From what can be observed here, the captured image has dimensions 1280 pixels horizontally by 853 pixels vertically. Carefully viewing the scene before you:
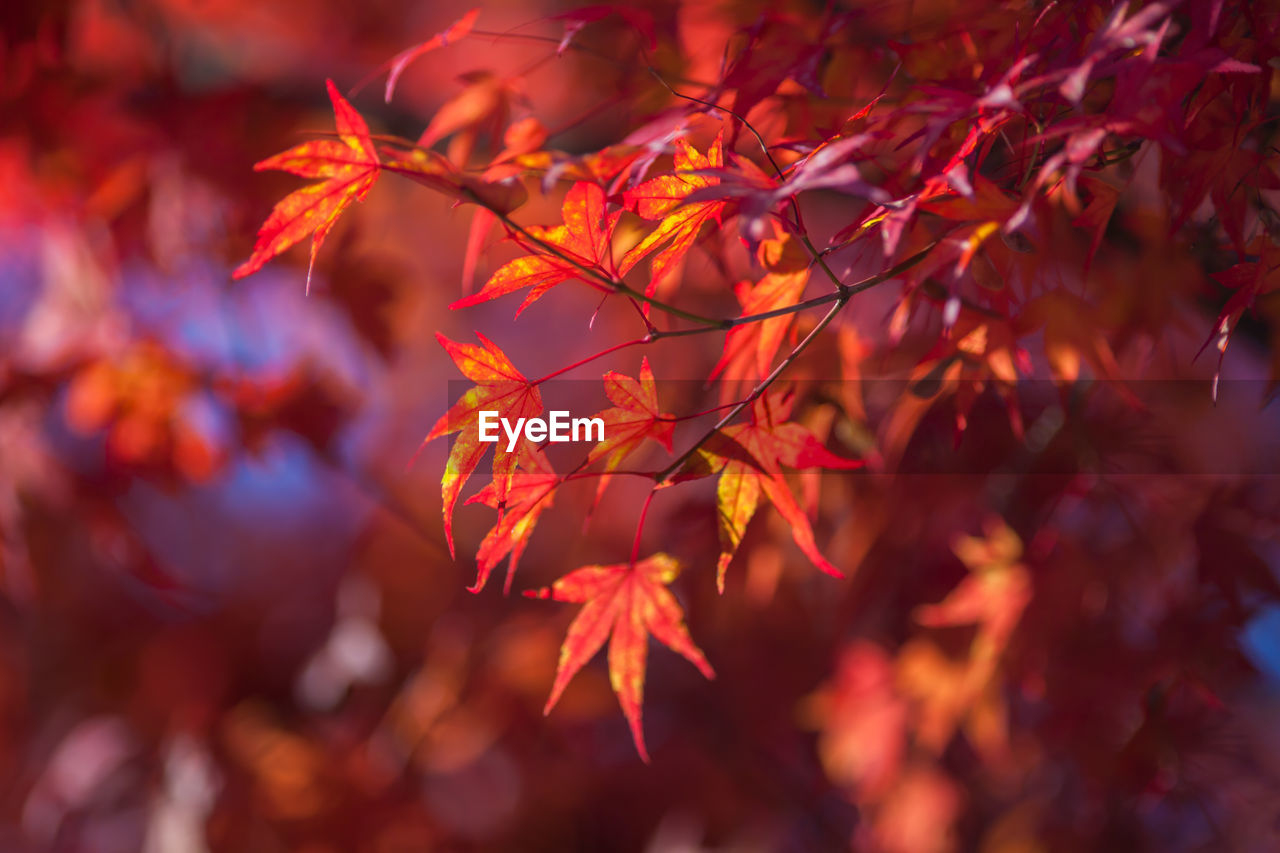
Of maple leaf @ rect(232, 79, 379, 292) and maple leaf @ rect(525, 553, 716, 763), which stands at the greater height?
maple leaf @ rect(232, 79, 379, 292)

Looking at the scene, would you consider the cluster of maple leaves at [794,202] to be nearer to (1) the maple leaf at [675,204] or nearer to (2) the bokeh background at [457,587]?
(1) the maple leaf at [675,204]

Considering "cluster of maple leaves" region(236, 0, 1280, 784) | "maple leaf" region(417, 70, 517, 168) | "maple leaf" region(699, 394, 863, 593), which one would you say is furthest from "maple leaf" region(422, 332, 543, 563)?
"maple leaf" region(417, 70, 517, 168)

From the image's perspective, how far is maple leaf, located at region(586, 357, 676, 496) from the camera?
1.25ft

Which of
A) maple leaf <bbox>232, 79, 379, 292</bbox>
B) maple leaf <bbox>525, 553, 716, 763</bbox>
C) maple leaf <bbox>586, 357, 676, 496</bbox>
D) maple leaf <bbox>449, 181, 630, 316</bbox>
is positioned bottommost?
maple leaf <bbox>525, 553, 716, 763</bbox>

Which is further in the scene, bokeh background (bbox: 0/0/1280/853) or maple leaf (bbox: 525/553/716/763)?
bokeh background (bbox: 0/0/1280/853)

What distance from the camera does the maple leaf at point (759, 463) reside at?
39 cm

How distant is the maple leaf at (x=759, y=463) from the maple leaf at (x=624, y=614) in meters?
0.05

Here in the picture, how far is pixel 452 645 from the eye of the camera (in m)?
1.34

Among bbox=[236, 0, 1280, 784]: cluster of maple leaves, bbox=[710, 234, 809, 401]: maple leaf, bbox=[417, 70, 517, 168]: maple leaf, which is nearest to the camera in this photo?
bbox=[236, 0, 1280, 784]: cluster of maple leaves

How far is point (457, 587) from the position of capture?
1697 millimetres

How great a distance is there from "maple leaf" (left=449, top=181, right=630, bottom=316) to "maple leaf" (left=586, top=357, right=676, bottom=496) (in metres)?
0.06

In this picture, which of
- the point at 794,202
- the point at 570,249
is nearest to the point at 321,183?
the point at 570,249

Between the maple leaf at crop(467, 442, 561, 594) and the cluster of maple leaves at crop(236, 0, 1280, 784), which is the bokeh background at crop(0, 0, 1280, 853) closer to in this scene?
the cluster of maple leaves at crop(236, 0, 1280, 784)

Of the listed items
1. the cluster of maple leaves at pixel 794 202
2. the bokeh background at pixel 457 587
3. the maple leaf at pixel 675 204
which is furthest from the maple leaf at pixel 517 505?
the bokeh background at pixel 457 587
